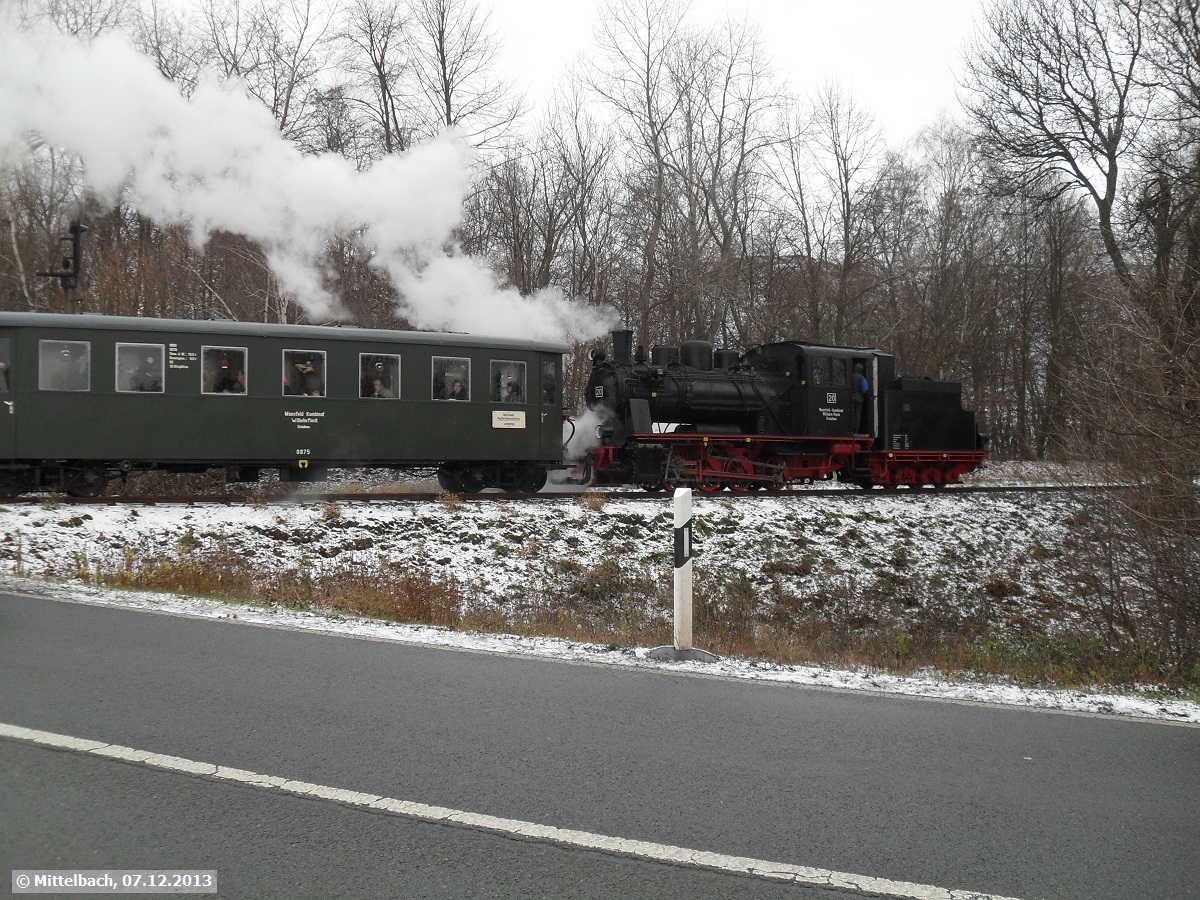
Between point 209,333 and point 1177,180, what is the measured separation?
16.8m

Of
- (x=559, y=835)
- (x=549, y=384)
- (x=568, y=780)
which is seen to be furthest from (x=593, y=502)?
(x=559, y=835)

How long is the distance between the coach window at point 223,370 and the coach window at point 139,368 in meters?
0.67

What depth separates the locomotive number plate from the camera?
54.1 feet

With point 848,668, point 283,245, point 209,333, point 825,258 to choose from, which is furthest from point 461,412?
point 825,258

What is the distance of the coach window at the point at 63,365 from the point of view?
13.9 meters

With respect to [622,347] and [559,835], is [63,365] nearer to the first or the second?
[622,347]

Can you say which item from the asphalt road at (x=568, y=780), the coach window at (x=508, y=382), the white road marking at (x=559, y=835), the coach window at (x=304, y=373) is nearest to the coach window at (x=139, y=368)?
the coach window at (x=304, y=373)

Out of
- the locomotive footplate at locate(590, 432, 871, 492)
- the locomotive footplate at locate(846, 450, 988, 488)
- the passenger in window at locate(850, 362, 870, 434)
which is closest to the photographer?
the locomotive footplate at locate(590, 432, 871, 492)

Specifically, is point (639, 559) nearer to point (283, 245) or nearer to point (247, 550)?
point (247, 550)

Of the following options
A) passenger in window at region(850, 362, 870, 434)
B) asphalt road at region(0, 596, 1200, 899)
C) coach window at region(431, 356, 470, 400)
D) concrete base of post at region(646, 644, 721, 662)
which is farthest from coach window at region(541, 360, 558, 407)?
asphalt road at region(0, 596, 1200, 899)

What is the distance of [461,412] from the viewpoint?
16.2 m

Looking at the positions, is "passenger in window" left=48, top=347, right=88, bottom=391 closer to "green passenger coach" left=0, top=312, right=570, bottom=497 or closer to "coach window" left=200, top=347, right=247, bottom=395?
"green passenger coach" left=0, top=312, right=570, bottom=497

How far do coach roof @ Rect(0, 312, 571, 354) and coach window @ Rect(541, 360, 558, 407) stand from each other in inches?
11.9

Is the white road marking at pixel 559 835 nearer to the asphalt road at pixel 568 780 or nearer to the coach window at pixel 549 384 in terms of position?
the asphalt road at pixel 568 780
